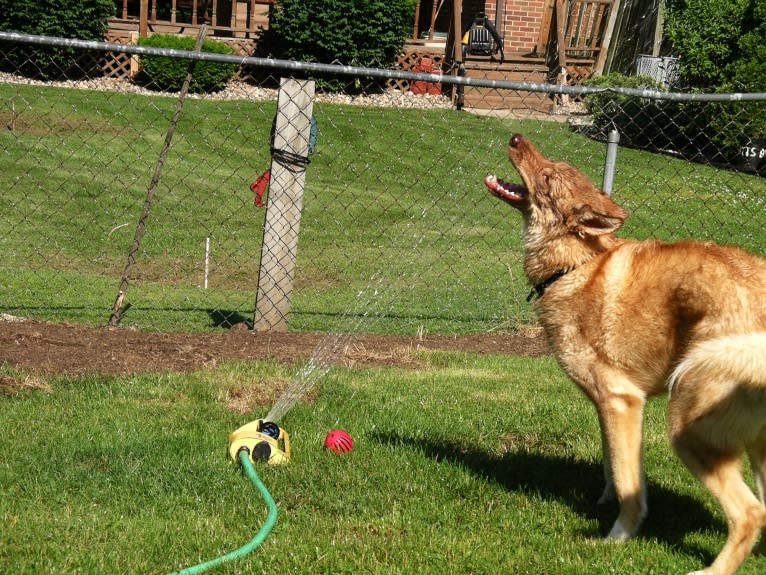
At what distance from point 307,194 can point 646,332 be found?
1155 centimetres

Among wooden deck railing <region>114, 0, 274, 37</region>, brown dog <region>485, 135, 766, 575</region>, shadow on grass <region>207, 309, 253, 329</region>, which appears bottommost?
shadow on grass <region>207, 309, 253, 329</region>

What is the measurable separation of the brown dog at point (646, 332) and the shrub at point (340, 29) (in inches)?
706

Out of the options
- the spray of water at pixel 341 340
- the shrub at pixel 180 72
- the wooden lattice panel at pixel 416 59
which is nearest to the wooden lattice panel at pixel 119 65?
the shrub at pixel 180 72

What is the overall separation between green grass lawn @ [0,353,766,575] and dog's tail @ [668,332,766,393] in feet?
2.92

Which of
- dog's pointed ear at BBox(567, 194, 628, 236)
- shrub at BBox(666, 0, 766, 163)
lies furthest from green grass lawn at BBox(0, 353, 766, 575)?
shrub at BBox(666, 0, 766, 163)

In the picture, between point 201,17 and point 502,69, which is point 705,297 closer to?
point 502,69

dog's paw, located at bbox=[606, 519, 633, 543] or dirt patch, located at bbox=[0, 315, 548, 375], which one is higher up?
dog's paw, located at bbox=[606, 519, 633, 543]

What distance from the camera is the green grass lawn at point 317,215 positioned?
31.8 ft

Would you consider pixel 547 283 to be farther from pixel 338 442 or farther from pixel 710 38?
pixel 710 38

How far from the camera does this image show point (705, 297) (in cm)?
404

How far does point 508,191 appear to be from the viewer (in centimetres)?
485

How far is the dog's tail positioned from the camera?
346 cm

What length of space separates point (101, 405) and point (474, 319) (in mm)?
4329

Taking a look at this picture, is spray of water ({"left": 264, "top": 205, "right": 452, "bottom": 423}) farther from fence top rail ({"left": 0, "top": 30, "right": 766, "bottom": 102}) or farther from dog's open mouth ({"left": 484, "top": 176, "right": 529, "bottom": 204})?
fence top rail ({"left": 0, "top": 30, "right": 766, "bottom": 102})
